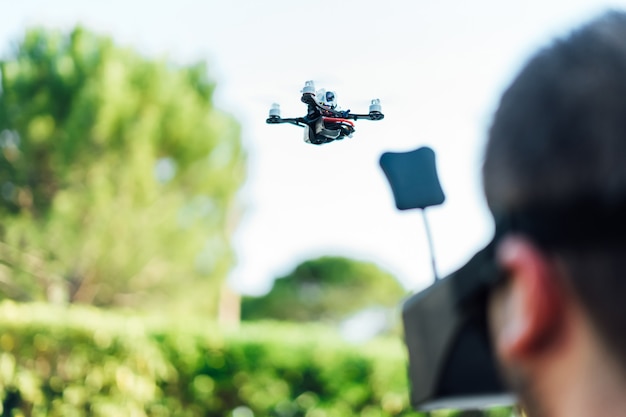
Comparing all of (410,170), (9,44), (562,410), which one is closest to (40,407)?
(410,170)

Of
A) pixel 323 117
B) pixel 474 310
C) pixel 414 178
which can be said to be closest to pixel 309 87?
pixel 323 117

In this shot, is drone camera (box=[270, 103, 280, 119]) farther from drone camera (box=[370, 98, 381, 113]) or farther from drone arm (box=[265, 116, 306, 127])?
drone camera (box=[370, 98, 381, 113])

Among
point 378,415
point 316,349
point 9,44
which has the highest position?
point 9,44

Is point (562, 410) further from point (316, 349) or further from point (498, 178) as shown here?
point (316, 349)

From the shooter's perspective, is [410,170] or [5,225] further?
[5,225]

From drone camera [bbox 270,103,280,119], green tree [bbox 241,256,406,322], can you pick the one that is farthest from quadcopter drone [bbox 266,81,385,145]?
green tree [bbox 241,256,406,322]
